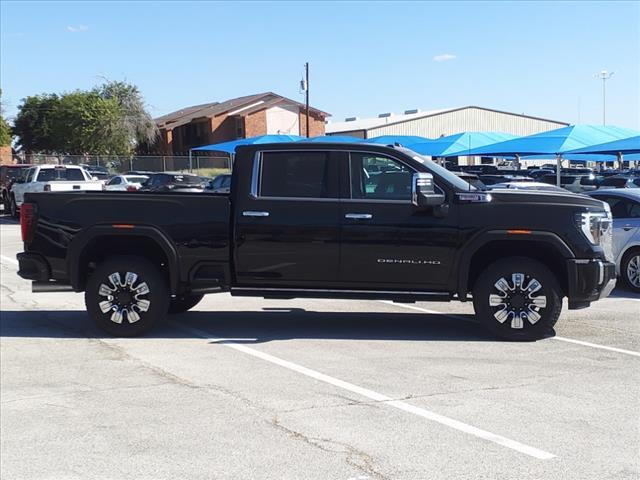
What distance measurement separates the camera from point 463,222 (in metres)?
8.48

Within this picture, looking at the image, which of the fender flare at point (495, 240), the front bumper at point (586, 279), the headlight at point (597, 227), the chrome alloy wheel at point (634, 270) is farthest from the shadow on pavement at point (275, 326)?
the chrome alloy wheel at point (634, 270)

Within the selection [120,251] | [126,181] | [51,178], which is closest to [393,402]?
[120,251]

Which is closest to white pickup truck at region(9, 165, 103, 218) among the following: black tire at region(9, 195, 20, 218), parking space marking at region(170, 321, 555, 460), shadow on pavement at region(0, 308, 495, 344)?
black tire at region(9, 195, 20, 218)

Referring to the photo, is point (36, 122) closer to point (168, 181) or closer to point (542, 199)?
point (168, 181)

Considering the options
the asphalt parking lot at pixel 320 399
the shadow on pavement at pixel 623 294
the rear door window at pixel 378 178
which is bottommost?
the asphalt parking lot at pixel 320 399

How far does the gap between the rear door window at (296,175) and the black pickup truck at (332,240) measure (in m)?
0.01

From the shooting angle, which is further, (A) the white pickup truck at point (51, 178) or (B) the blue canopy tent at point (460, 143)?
(B) the blue canopy tent at point (460, 143)

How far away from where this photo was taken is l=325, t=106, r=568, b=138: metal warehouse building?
222 feet

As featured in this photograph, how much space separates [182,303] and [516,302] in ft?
14.2

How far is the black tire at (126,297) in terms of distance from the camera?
8.90 m

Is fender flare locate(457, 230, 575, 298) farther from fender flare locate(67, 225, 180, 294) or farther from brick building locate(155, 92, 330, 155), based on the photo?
brick building locate(155, 92, 330, 155)

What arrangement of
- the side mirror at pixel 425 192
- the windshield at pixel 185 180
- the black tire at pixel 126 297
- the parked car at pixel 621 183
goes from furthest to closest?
the windshield at pixel 185 180, the parked car at pixel 621 183, the black tire at pixel 126 297, the side mirror at pixel 425 192

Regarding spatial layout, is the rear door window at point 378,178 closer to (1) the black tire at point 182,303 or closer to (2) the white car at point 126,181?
(1) the black tire at point 182,303

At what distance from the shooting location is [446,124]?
7138cm
